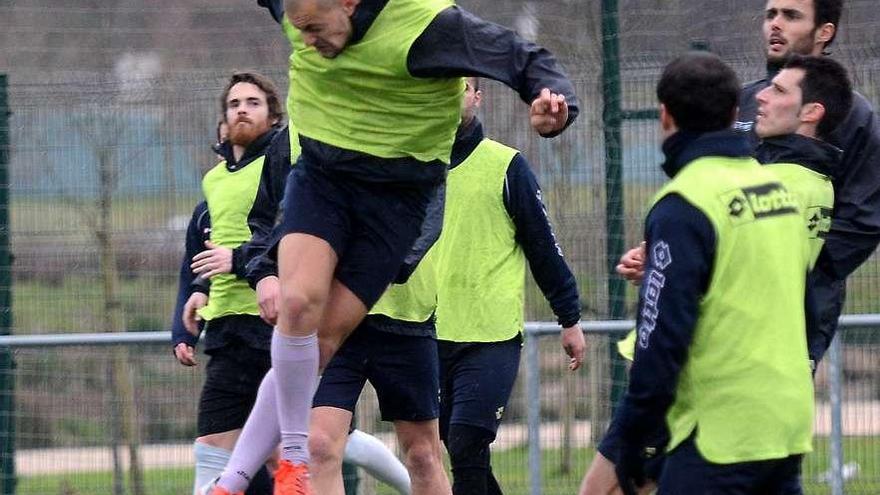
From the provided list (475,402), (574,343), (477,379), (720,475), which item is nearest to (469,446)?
(475,402)

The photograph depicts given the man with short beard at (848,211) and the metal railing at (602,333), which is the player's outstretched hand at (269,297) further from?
the metal railing at (602,333)

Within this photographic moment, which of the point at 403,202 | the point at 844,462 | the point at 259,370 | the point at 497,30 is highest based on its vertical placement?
the point at 497,30

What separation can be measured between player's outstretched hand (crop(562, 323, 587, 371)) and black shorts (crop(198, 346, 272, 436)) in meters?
1.33

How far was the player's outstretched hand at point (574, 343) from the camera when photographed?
7.33m

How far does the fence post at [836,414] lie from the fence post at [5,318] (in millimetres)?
4480

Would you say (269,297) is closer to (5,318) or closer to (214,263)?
(214,263)

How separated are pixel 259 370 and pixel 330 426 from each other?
1.42 m

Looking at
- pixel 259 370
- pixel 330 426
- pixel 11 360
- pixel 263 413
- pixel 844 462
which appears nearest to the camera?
pixel 263 413

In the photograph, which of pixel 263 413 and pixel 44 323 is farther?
pixel 44 323

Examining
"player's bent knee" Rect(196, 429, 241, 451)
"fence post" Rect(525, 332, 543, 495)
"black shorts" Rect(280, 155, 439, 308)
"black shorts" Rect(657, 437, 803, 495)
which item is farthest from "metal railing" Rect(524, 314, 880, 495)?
"black shorts" Rect(657, 437, 803, 495)

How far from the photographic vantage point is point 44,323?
Answer: 387 inches

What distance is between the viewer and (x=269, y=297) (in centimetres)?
591

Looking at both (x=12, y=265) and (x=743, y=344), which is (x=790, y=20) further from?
(x=12, y=265)

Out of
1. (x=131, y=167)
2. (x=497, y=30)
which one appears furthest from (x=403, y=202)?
(x=131, y=167)
